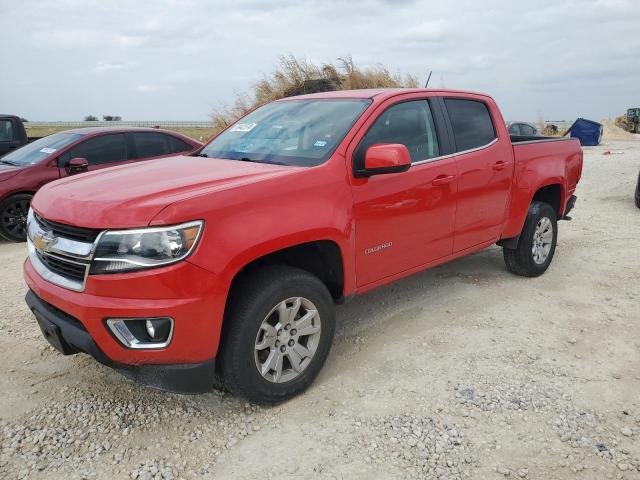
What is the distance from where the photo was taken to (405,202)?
11.6 ft

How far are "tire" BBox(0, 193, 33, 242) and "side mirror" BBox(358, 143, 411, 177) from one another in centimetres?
547

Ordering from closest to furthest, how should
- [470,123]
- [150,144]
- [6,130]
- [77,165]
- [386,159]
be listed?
[386,159] → [470,123] → [77,165] → [150,144] → [6,130]

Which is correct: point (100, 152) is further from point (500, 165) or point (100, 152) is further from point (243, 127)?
point (500, 165)

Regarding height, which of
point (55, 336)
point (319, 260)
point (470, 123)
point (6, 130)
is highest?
point (470, 123)

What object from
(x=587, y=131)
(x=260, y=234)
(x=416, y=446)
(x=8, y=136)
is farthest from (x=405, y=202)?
(x=587, y=131)

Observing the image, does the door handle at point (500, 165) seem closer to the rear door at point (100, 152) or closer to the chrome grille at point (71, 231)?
the chrome grille at point (71, 231)

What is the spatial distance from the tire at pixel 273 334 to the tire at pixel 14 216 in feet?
17.5

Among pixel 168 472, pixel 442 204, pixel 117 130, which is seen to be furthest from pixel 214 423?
pixel 117 130

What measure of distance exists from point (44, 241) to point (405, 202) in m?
2.21

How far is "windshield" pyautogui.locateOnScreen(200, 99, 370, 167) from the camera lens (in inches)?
132

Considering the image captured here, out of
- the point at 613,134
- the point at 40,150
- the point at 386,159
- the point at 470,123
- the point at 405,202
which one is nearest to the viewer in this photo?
the point at 386,159

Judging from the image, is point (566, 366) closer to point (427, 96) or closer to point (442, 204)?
point (442, 204)

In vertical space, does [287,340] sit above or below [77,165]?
below

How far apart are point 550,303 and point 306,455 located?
9.54ft
